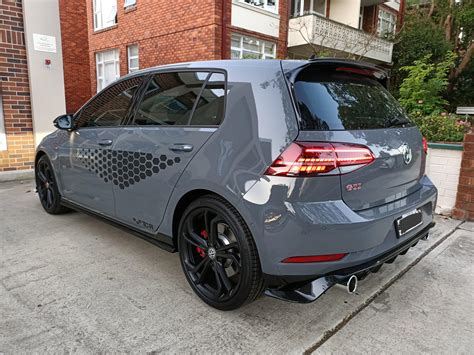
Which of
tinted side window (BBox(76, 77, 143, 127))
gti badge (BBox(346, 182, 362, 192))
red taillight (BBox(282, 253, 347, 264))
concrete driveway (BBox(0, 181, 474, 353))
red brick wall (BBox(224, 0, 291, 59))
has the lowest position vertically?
concrete driveway (BBox(0, 181, 474, 353))

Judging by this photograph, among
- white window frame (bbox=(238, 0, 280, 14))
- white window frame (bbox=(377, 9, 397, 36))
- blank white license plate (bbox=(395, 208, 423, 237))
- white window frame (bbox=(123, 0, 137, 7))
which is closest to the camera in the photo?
blank white license plate (bbox=(395, 208, 423, 237))

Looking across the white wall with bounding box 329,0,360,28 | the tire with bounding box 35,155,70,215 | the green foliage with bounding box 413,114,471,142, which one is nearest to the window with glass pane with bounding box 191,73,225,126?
the tire with bounding box 35,155,70,215

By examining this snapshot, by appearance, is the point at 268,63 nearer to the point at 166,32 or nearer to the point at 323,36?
the point at 166,32

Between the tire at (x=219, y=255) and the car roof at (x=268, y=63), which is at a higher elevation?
the car roof at (x=268, y=63)

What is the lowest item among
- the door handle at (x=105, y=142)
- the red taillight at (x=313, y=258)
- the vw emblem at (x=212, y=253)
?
the vw emblem at (x=212, y=253)

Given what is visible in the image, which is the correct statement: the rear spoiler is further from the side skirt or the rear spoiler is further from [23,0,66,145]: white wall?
[23,0,66,145]: white wall

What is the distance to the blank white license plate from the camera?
90.5 inches

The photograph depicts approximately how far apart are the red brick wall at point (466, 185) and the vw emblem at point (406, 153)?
2.54 meters

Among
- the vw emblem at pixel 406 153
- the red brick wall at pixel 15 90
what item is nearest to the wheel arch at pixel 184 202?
the vw emblem at pixel 406 153

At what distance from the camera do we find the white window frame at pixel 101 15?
15.7 metres

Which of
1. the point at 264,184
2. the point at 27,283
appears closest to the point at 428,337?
the point at 264,184

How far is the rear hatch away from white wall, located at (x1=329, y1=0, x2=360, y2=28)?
1602cm

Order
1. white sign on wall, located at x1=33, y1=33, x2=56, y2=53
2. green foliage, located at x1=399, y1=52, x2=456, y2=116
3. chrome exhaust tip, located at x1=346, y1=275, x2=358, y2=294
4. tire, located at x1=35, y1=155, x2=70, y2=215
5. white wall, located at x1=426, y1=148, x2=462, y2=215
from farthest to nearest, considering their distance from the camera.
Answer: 1. green foliage, located at x1=399, y1=52, x2=456, y2=116
2. white sign on wall, located at x1=33, y1=33, x2=56, y2=53
3. white wall, located at x1=426, y1=148, x2=462, y2=215
4. tire, located at x1=35, y1=155, x2=70, y2=215
5. chrome exhaust tip, located at x1=346, y1=275, x2=358, y2=294

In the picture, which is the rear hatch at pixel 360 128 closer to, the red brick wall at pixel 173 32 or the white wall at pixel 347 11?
the red brick wall at pixel 173 32
